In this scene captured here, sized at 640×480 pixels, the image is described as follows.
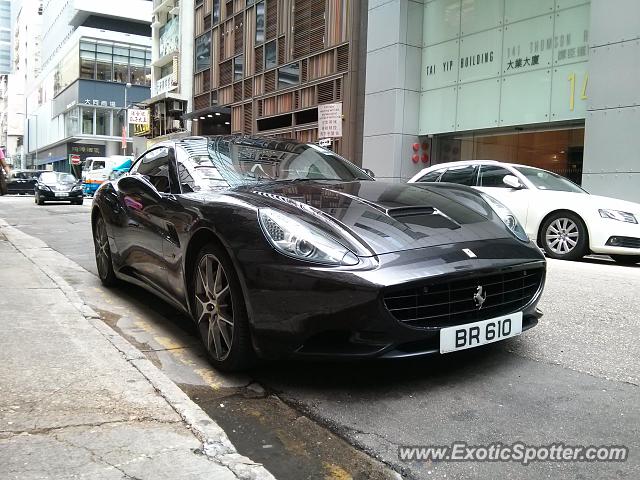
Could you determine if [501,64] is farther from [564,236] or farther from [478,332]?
[478,332]

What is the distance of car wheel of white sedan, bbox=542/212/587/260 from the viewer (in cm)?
810

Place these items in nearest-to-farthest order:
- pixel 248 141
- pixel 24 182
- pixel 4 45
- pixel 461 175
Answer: pixel 248 141 < pixel 461 175 < pixel 24 182 < pixel 4 45

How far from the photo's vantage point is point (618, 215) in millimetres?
7926

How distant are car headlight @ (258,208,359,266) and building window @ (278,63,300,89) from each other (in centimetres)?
1799

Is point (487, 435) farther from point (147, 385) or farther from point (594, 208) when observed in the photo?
point (594, 208)

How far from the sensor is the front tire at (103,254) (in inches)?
224

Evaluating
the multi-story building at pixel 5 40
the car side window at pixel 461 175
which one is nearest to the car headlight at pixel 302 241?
the car side window at pixel 461 175

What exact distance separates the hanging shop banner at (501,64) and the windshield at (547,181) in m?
4.03

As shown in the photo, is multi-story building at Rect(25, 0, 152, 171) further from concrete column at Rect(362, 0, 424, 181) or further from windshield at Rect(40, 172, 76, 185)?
concrete column at Rect(362, 0, 424, 181)

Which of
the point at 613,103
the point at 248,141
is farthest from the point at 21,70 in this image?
the point at 248,141

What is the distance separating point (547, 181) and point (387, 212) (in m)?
6.49

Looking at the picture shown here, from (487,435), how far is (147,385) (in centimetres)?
170

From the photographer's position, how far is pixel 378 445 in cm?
252

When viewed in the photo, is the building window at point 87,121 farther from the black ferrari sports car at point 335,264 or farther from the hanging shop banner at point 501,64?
the black ferrari sports car at point 335,264
